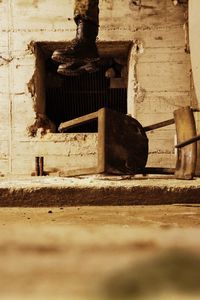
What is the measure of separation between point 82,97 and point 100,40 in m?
1.24

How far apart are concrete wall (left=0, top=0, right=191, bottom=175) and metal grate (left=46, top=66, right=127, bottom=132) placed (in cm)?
85

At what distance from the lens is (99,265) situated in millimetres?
850

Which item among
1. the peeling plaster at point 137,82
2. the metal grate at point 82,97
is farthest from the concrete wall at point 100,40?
the metal grate at point 82,97

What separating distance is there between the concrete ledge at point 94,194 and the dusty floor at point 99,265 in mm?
1276

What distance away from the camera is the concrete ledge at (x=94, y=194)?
8.47ft

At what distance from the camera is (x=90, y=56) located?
136 inches

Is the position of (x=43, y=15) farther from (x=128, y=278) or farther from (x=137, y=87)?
(x=128, y=278)

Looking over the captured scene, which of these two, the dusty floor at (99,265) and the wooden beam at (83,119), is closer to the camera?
the dusty floor at (99,265)

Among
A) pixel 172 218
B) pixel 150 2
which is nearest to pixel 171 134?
pixel 150 2

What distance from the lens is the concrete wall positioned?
16.6ft

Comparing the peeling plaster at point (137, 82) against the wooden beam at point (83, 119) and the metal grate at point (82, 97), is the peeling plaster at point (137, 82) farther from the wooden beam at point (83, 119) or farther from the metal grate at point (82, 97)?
the wooden beam at point (83, 119)

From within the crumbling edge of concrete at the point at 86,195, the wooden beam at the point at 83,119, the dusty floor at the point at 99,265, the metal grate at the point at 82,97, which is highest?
the metal grate at the point at 82,97

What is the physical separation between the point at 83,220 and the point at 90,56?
79.4 inches

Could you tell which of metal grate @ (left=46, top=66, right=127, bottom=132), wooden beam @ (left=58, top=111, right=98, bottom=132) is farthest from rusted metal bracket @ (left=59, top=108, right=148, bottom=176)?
metal grate @ (left=46, top=66, right=127, bottom=132)
